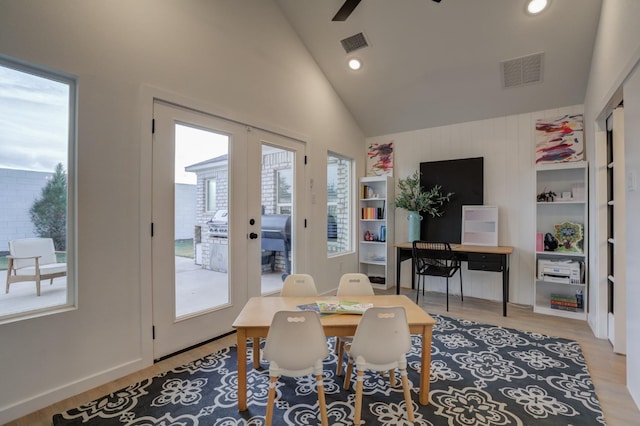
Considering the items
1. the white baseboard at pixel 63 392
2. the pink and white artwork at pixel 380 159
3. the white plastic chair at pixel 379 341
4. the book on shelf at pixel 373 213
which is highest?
the pink and white artwork at pixel 380 159

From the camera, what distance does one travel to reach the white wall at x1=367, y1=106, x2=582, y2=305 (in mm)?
4133

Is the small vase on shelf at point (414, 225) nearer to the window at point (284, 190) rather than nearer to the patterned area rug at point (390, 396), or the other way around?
the window at point (284, 190)

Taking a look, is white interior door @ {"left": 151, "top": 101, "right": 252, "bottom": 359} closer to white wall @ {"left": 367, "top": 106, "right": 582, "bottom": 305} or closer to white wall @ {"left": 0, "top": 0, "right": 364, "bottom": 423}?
white wall @ {"left": 0, "top": 0, "right": 364, "bottom": 423}

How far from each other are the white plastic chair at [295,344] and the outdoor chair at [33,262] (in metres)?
1.65

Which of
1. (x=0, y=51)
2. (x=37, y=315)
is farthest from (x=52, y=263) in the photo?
(x=0, y=51)

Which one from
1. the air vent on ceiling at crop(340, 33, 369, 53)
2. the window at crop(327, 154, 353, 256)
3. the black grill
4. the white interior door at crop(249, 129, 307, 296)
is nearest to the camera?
the white interior door at crop(249, 129, 307, 296)

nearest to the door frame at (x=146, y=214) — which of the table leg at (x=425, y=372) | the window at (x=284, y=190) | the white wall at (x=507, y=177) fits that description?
the window at (x=284, y=190)

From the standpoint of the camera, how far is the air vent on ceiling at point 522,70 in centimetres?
353

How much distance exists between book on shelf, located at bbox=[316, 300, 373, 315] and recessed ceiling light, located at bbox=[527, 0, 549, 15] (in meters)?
3.22

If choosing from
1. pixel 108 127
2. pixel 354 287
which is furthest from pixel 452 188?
pixel 108 127

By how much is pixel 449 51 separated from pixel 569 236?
2.64 metres

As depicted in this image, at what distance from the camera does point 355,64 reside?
13.5ft

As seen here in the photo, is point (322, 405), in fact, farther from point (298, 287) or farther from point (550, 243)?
point (550, 243)

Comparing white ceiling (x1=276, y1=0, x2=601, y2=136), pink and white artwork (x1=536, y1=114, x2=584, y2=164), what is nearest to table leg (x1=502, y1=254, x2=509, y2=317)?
pink and white artwork (x1=536, y1=114, x2=584, y2=164)
